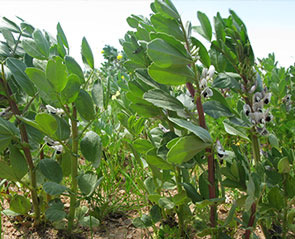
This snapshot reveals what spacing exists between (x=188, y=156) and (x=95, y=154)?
1.37 feet

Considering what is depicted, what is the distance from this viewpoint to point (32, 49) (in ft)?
3.71

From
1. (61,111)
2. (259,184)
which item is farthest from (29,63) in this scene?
(259,184)

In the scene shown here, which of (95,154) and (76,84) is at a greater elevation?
(76,84)

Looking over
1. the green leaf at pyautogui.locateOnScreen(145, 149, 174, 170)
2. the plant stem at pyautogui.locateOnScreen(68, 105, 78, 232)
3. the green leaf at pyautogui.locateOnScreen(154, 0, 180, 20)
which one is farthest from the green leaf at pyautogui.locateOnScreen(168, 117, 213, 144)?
the plant stem at pyautogui.locateOnScreen(68, 105, 78, 232)

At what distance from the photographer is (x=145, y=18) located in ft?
4.00

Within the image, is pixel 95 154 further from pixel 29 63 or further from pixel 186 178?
pixel 29 63

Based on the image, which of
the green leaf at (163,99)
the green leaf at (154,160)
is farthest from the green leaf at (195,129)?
the green leaf at (154,160)

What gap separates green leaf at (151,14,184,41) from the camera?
94 centimetres

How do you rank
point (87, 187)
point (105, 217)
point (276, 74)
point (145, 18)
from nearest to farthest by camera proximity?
point (87, 187) → point (145, 18) → point (105, 217) → point (276, 74)

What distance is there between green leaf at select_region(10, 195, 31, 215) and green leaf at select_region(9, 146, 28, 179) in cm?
11

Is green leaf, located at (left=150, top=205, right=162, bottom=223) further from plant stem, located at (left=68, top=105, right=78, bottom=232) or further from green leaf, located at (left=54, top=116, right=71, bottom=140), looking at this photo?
green leaf, located at (left=54, top=116, right=71, bottom=140)

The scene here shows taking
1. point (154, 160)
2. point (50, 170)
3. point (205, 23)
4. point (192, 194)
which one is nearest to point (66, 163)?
point (50, 170)

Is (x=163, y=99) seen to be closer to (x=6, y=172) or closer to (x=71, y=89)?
(x=71, y=89)

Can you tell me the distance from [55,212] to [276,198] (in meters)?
0.83
